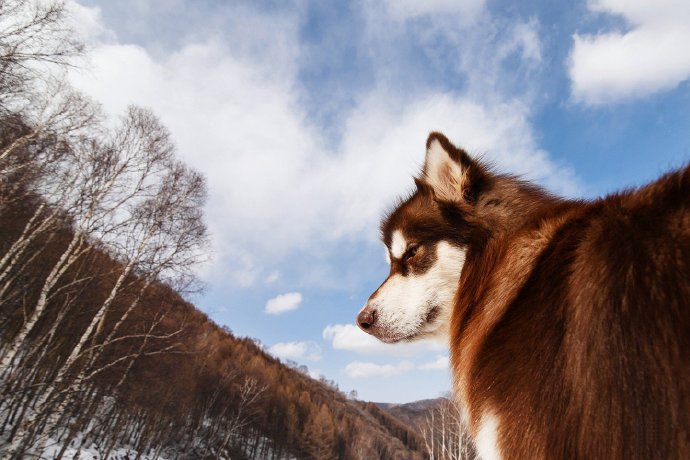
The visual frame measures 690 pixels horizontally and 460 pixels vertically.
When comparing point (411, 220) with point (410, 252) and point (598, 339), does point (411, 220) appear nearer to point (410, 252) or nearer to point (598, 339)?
point (410, 252)

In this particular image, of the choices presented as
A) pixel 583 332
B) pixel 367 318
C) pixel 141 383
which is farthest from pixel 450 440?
pixel 141 383

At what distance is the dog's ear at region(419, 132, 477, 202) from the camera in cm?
271

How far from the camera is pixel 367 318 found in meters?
2.98

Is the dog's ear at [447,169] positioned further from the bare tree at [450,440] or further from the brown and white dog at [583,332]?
the bare tree at [450,440]

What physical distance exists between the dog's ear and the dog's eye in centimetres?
43

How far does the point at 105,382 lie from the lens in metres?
29.2

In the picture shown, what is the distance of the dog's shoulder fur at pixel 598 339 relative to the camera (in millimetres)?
1177

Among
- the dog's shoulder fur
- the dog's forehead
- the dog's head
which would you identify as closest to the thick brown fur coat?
the dog's shoulder fur

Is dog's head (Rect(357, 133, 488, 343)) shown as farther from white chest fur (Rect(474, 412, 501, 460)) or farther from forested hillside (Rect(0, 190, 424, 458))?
forested hillside (Rect(0, 190, 424, 458))

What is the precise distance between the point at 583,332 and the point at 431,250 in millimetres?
1447

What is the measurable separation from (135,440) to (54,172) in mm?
42205

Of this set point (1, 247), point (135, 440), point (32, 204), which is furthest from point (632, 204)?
point (135, 440)

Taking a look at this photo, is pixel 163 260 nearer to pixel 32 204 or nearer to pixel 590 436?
pixel 32 204

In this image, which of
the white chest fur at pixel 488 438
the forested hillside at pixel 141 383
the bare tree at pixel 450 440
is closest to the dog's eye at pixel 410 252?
the white chest fur at pixel 488 438
